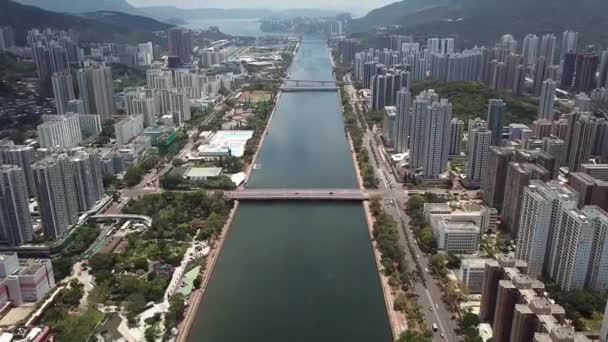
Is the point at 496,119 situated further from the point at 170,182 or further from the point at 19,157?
the point at 19,157

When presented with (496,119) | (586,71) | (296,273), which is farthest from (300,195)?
(586,71)

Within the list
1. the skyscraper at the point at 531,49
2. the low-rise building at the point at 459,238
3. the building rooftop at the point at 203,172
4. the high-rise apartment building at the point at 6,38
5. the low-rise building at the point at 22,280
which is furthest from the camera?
the skyscraper at the point at 531,49

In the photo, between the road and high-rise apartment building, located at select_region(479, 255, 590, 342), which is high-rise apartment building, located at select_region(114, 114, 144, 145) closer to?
the road

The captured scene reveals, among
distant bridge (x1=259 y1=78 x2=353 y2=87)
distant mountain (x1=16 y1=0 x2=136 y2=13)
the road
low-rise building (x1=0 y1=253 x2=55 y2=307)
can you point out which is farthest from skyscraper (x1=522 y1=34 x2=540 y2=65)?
distant mountain (x1=16 y1=0 x2=136 y2=13)

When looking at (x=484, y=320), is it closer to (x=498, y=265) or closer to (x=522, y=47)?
(x=498, y=265)

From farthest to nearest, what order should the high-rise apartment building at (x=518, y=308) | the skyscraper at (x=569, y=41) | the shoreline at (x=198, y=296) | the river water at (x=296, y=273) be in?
1. the skyscraper at (x=569, y=41)
2. the river water at (x=296, y=273)
3. the shoreline at (x=198, y=296)
4. the high-rise apartment building at (x=518, y=308)

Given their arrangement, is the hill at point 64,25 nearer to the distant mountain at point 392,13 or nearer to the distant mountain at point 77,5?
the distant mountain at point 77,5

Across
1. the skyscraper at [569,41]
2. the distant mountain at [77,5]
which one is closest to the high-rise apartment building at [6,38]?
the skyscraper at [569,41]
